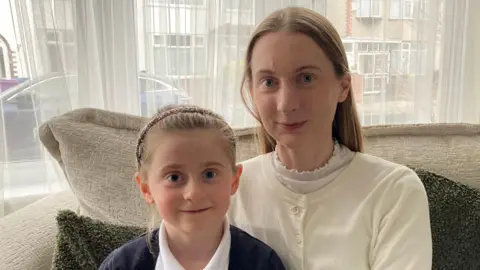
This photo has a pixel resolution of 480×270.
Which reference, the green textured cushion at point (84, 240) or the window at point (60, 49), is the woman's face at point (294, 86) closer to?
the green textured cushion at point (84, 240)

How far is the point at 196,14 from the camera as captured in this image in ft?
6.40

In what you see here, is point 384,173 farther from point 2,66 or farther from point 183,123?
point 2,66

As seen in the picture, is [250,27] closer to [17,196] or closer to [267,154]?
[267,154]

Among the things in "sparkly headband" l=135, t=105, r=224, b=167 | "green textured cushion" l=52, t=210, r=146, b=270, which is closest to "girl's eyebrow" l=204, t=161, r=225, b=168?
"sparkly headband" l=135, t=105, r=224, b=167

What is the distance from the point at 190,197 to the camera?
97 centimetres

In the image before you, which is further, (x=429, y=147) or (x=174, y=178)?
(x=429, y=147)

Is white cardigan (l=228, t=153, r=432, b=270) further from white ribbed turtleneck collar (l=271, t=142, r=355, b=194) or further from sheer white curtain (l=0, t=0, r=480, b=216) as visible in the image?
sheer white curtain (l=0, t=0, r=480, b=216)

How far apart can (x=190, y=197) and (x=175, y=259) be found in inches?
6.6

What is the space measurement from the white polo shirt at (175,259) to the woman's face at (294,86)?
24 centimetres

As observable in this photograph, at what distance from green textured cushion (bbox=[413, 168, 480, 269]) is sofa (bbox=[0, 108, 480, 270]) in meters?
0.14

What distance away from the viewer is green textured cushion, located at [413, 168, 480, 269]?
1.27 metres

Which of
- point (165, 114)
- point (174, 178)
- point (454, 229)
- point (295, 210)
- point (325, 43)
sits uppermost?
point (325, 43)

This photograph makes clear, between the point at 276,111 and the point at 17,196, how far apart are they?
1.22 m

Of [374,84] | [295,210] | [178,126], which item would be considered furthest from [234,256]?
[374,84]
